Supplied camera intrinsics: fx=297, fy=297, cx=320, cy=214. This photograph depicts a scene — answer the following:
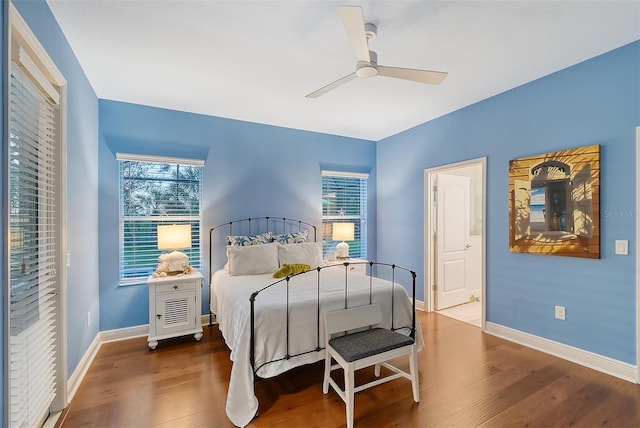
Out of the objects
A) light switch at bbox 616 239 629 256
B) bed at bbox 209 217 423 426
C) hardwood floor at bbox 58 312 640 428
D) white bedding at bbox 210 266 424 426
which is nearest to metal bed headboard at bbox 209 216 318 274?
bed at bbox 209 217 423 426

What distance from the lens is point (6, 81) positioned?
138cm

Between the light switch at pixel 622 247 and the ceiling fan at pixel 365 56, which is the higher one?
the ceiling fan at pixel 365 56

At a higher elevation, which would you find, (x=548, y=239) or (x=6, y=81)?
(x=6, y=81)

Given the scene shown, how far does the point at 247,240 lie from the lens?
384 cm

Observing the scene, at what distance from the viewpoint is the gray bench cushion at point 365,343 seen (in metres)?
2.02

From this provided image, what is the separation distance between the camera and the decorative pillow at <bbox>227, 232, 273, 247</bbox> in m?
3.77

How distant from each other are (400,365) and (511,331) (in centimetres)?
145

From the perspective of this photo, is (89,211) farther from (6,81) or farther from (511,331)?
(511,331)

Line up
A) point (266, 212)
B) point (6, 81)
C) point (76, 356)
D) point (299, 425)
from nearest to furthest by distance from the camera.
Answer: point (6, 81), point (299, 425), point (76, 356), point (266, 212)

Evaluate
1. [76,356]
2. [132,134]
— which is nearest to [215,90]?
[132,134]

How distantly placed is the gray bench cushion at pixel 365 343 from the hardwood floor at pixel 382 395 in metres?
0.45

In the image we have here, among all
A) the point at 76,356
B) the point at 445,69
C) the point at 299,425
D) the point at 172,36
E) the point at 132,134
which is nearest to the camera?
the point at 299,425

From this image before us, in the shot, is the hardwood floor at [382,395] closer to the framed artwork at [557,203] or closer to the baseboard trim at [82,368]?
the baseboard trim at [82,368]

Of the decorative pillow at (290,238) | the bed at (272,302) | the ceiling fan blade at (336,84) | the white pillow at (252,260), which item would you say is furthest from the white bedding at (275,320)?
the ceiling fan blade at (336,84)
